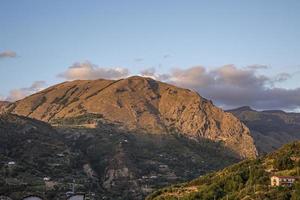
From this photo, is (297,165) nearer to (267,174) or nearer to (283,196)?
(267,174)

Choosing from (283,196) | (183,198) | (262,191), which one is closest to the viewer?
(283,196)

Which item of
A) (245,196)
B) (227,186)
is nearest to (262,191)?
(245,196)

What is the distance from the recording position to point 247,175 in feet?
645

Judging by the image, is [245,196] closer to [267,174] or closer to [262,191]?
[262,191]

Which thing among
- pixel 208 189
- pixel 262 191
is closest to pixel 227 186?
pixel 208 189

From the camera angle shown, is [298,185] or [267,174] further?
[267,174]

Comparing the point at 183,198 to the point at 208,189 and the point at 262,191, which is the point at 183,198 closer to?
the point at 208,189

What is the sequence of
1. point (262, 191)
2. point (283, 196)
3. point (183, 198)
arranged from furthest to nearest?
point (183, 198)
point (262, 191)
point (283, 196)

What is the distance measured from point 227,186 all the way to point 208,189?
22.0ft

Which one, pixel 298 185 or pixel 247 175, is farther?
pixel 247 175

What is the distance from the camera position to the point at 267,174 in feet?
635

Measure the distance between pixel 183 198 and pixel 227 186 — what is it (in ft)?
52.6

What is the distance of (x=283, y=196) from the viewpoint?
157 meters

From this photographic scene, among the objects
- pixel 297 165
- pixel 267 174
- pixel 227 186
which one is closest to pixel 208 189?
pixel 227 186
